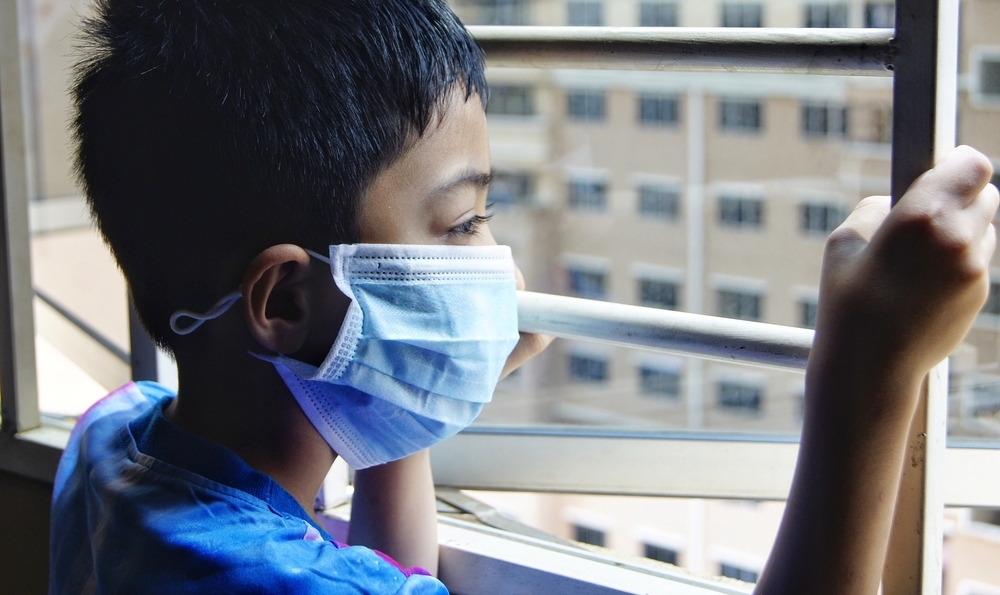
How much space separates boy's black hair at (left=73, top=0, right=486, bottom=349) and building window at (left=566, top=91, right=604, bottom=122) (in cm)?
1425

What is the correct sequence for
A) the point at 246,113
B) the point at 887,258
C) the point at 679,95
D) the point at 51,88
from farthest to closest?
the point at 679,95
the point at 51,88
the point at 246,113
the point at 887,258

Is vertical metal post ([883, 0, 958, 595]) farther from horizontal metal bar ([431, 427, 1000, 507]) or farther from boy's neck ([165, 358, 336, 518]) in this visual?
boy's neck ([165, 358, 336, 518])

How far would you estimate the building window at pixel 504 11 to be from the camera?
408 centimetres

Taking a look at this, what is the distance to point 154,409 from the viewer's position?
80cm

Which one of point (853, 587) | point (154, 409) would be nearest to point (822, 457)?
point (853, 587)

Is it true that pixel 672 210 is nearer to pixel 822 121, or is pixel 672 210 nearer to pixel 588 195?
pixel 588 195

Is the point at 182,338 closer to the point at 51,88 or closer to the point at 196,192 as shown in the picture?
the point at 196,192

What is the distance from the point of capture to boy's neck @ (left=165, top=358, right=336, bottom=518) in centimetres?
73

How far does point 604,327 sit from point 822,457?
8.4 inches

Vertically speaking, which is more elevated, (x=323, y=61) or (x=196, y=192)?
(x=323, y=61)

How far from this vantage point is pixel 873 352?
20.3 inches

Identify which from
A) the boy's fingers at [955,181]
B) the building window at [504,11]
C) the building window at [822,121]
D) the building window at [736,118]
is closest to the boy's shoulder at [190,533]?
the boy's fingers at [955,181]

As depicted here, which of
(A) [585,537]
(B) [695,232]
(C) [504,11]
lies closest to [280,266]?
(A) [585,537]

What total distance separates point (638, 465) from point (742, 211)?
40.7 feet
